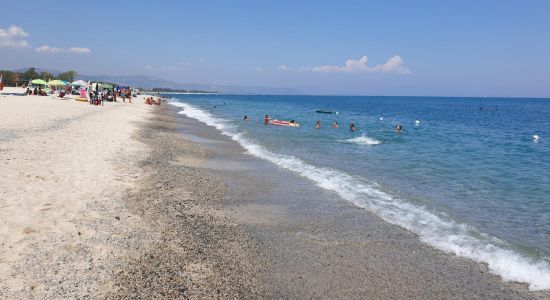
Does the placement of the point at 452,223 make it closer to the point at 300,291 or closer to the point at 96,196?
the point at 300,291

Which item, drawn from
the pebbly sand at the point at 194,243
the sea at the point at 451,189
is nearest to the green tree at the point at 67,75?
the sea at the point at 451,189

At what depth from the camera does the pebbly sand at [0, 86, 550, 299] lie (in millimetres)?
6230

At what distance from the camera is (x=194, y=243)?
795cm

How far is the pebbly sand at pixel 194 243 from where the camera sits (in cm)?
623

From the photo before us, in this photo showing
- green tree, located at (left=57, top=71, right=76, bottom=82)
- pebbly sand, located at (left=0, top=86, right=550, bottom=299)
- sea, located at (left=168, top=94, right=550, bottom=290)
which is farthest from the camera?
green tree, located at (left=57, top=71, right=76, bottom=82)

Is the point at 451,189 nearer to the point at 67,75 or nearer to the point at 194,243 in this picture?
the point at 194,243

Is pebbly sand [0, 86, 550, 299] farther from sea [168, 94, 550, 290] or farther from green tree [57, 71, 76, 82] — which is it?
green tree [57, 71, 76, 82]

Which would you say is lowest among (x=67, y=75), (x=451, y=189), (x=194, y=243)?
(x=194, y=243)

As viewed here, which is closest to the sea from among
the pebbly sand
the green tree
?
the pebbly sand

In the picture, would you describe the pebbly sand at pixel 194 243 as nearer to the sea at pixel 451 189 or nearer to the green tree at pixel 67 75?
the sea at pixel 451 189

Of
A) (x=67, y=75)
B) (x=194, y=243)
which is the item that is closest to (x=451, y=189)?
(x=194, y=243)

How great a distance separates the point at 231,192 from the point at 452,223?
20.7 feet

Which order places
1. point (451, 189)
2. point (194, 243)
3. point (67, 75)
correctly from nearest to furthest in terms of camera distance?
point (194, 243) < point (451, 189) < point (67, 75)

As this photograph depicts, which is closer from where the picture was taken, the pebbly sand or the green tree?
the pebbly sand
